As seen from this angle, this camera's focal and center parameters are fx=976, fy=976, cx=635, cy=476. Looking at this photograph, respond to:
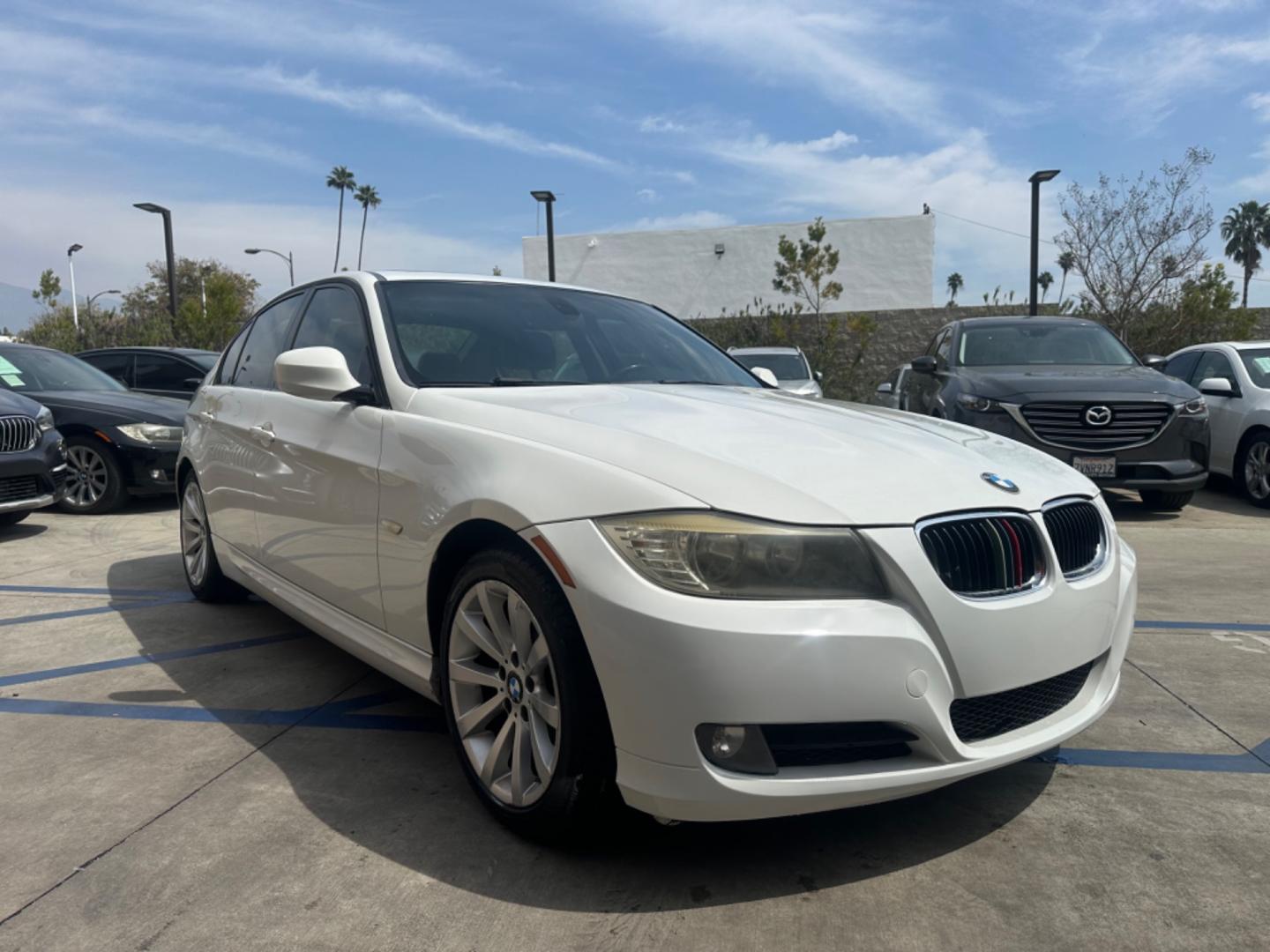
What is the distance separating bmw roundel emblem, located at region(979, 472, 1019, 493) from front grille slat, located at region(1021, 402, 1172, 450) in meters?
5.51

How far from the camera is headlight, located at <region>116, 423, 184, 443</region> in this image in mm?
8562

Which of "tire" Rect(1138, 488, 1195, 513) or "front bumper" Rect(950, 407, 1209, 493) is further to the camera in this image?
"tire" Rect(1138, 488, 1195, 513)

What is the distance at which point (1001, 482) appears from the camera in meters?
2.53

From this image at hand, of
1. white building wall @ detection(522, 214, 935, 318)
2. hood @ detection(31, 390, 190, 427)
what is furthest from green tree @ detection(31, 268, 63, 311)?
hood @ detection(31, 390, 190, 427)

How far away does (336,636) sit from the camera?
346 centimetres

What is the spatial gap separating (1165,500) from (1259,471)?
121 centimetres

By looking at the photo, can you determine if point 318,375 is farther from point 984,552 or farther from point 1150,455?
point 1150,455

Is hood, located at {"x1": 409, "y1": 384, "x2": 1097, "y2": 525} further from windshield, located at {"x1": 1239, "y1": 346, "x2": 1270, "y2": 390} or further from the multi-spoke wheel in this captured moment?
windshield, located at {"x1": 1239, "y1": 346, "x2": 1270, "y2": 390}

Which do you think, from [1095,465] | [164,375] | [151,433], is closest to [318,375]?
[151,433]

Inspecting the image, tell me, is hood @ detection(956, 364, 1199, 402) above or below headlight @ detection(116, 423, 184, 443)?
above

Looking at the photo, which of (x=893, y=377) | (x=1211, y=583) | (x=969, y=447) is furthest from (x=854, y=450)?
(x=893, y=377)

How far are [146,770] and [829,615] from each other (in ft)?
7.46

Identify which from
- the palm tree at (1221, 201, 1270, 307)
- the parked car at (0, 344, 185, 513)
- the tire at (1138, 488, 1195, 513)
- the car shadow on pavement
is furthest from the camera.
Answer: the palm tree at (1221, 201, 1270, 307)

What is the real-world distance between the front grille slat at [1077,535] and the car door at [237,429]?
2.89m
